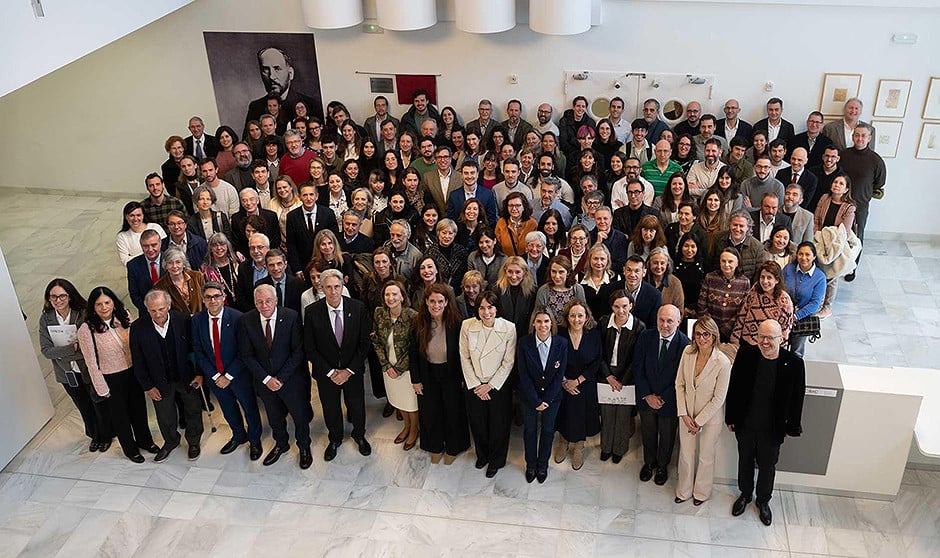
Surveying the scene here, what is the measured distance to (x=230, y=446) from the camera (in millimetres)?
7668

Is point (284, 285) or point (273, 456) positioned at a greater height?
point (284, 285)

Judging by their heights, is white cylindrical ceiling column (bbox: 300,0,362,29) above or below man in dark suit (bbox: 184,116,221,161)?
above

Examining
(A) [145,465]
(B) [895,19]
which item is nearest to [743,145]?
(B) [895,19]

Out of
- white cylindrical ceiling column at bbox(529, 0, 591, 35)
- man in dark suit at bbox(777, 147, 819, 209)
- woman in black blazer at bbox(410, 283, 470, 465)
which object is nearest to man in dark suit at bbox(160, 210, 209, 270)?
woman in black blazer at bbox(410, 283, 470, 465)

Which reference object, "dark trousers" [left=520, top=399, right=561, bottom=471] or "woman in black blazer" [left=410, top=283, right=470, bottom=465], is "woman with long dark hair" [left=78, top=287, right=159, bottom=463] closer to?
"woman in black blazer" [left=410, top=283, right=470, bottom=465]

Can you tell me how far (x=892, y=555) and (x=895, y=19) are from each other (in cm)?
639

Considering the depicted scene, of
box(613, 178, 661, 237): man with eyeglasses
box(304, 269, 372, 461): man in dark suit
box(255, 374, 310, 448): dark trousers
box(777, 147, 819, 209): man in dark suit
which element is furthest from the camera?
box(777, 147, 819, 209): man in dark suit

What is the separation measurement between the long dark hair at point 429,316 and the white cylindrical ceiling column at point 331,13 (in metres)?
5.47

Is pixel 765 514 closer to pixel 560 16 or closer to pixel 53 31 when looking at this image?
pixel 560 16

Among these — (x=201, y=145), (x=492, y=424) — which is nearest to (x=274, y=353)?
(x=492, y=424)

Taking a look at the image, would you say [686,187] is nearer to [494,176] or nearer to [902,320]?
[494,176]

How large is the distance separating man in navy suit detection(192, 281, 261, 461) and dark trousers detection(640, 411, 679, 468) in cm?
329

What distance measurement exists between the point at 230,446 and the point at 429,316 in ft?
7.73

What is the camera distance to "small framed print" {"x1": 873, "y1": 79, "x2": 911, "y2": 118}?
33.3 ft
